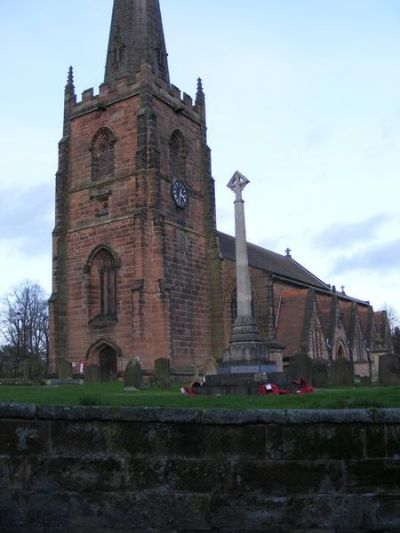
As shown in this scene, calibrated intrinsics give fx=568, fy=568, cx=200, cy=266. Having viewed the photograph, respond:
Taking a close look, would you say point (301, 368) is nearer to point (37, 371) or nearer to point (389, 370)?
point (389, 370)

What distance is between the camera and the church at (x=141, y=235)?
26.8m

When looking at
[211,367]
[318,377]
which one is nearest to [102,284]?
[211,367]

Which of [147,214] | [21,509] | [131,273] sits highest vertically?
[147,214]

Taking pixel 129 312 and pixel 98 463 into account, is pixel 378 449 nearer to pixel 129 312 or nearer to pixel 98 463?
pixel 98 463

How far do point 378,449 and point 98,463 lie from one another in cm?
240

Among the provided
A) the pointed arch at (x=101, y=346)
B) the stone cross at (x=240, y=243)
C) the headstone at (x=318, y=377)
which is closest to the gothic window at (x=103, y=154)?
the pointed arch at (x=101, y=346)

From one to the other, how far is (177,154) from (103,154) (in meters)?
3.98

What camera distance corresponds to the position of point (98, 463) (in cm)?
488

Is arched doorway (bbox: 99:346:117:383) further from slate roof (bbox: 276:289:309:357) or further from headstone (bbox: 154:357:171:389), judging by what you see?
slate roof (bbox: 276:289:309:357)

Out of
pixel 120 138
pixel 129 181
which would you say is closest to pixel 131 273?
pixel 129 181

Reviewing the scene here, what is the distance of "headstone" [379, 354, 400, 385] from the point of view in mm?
18625

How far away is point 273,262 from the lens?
138 ft

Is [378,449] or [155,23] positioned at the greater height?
[155,23]

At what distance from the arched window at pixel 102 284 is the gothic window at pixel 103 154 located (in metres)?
4.13
